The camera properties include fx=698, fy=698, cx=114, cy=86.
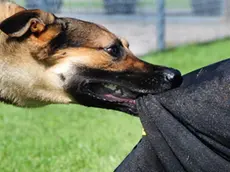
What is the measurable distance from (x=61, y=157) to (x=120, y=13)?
865cm

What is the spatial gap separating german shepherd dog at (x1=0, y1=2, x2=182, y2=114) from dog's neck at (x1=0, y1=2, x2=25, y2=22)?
11mm

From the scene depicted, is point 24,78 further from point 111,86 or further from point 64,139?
point 64,139

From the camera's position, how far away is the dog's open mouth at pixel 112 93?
4.40 meters

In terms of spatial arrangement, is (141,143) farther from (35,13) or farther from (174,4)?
(174,4)

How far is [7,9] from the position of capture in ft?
15.6

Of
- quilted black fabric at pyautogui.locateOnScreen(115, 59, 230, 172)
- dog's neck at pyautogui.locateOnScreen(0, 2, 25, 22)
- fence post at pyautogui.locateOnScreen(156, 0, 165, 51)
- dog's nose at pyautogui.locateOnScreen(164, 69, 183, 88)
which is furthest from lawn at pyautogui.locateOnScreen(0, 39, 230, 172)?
fence post at pyautogui.locateOnScreen(156, 0, 165, 51)

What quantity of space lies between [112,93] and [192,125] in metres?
0.82

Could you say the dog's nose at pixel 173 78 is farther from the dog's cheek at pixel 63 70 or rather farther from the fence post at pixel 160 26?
the fence post at pixel 160 26

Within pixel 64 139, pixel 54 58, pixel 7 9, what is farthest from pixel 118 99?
pixel 64 139

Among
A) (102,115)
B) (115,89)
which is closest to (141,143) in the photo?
(115,89)

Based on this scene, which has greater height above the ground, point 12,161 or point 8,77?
point 8,77

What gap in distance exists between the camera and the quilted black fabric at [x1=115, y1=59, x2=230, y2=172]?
3733mm

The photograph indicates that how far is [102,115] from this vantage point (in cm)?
784

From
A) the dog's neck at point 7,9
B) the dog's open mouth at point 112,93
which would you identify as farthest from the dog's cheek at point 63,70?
the dog's neck at point 7,9
